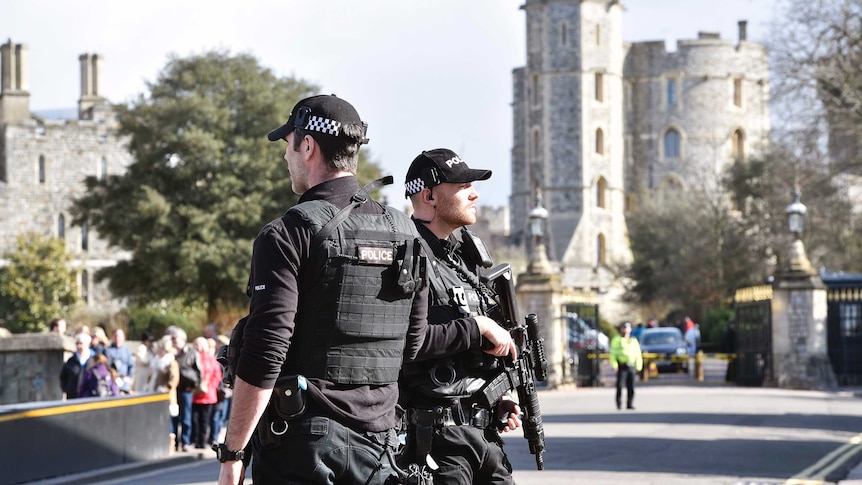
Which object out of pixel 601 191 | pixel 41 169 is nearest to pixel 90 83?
pixel 41 169

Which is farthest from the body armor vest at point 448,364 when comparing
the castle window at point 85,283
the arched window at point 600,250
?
the arched window at point 600,250

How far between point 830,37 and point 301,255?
35.3 m

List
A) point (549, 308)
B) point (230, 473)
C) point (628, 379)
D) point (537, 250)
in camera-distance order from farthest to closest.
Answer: point (537, 250) → point (549, 308) → point (628, 379) → point (230, 473)

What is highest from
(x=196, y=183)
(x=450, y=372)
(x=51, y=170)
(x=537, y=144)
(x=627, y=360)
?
(x=537, y=144)

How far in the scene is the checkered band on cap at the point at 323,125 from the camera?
532 centimetres

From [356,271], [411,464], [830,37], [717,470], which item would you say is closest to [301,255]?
[356,271]

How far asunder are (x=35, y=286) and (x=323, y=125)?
236 ft

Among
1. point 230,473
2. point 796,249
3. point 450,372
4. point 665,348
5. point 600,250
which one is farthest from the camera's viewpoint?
point 600,250

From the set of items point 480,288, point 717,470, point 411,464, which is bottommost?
point 717,470

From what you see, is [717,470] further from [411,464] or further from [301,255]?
[301,255]

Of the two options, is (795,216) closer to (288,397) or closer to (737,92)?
(288,397)

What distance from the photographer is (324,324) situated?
518cm

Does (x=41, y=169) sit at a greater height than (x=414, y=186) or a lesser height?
greater

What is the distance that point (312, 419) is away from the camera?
509 centimetres
